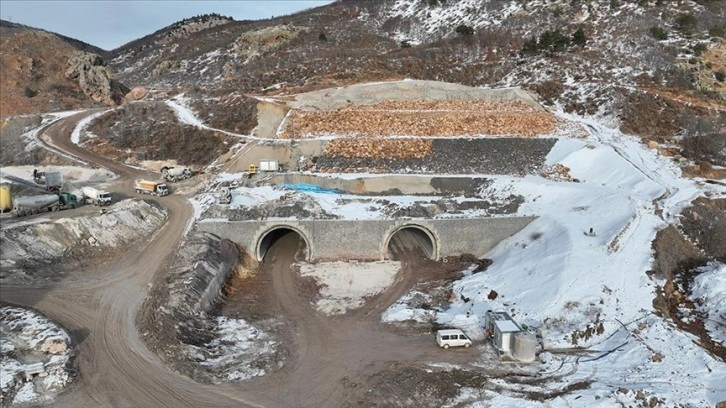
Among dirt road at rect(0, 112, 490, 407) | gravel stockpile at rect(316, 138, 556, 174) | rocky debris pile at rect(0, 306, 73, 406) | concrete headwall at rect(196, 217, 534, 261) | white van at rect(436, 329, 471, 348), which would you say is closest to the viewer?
rocky debris pile at rect(0, 306, 73, 406)

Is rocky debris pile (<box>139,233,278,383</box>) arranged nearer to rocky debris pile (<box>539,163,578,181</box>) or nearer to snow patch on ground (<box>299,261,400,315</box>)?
snow patch on ground (<box>299,261,400,315</box>)

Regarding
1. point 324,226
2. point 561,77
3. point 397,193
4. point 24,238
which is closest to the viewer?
point 24,238

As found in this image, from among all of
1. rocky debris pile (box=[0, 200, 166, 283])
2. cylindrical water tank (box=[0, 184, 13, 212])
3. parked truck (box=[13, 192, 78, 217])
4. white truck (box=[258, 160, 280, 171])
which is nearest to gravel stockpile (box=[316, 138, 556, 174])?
white truck (box=[258, 160, 280, 171])

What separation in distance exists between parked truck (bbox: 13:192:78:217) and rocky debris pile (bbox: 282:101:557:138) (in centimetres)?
1937

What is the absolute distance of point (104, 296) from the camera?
1053 inches

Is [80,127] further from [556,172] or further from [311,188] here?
[556,172]

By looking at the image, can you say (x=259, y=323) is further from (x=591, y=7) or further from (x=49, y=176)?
(x=591, y=7)

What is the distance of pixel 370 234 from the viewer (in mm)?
35156

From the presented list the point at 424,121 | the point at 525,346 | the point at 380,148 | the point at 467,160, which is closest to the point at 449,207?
the point at 467,160

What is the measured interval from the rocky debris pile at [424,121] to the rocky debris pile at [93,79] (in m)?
29.1

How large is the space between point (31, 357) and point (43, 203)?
55.2 ft

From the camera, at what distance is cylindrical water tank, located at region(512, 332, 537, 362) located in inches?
898

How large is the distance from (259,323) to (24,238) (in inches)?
584

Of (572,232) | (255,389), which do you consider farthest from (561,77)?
(255,389)
